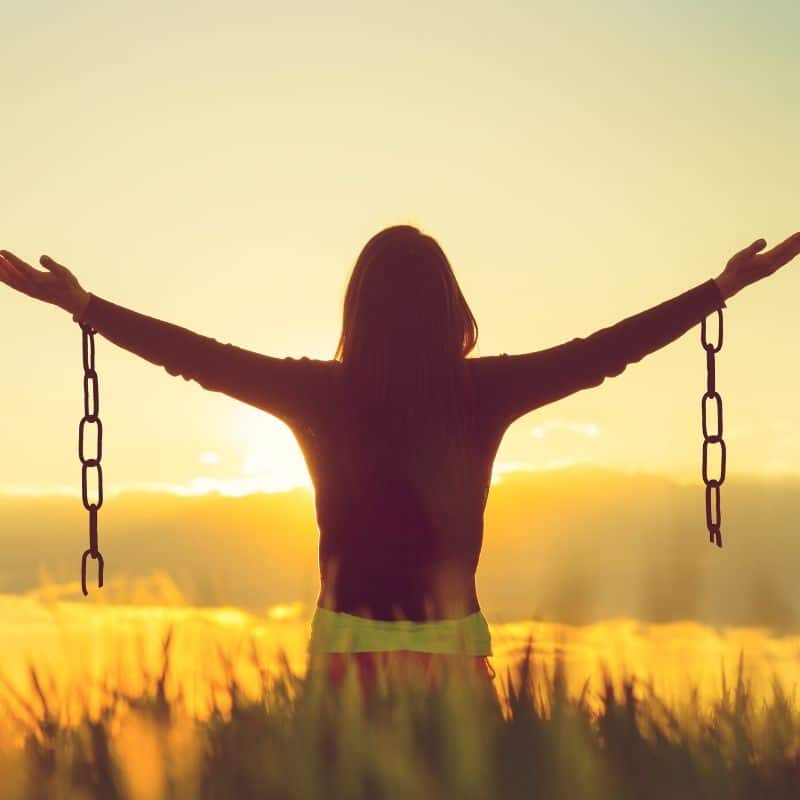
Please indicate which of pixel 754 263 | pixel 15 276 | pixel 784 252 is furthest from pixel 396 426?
pixel 784 252

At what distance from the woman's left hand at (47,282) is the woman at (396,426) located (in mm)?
304

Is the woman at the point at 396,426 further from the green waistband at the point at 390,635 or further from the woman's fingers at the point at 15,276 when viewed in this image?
the woman's fingers at the point at 15,276

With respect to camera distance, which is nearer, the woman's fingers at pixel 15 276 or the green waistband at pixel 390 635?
the green waistband at pixel 390 635

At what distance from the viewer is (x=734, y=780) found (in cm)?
332

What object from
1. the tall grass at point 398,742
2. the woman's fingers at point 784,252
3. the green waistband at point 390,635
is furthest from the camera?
the woman's fingers at point 784,252

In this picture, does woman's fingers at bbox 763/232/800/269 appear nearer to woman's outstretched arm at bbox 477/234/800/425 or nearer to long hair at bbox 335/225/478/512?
woman's outstretched arm at bbox 477/234/800/425

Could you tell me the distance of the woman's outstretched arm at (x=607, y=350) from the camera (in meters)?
5.10

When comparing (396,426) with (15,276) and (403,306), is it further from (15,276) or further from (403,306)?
(15,276)

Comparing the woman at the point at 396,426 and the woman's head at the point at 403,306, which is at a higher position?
the woman's head at the point at 403,306

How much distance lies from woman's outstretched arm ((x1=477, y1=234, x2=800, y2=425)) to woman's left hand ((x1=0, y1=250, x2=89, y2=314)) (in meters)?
1.70

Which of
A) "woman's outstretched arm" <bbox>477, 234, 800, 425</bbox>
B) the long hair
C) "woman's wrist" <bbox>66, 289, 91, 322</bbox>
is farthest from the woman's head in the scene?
"woman's wrist" <bbox>66, 289, 91, 322</bbox>

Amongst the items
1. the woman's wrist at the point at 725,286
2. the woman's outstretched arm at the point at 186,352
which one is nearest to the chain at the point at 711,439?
the woman's wrist at the point at 725,286

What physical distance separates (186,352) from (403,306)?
860 mm

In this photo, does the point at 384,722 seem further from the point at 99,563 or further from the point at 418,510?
the point at 99,563
